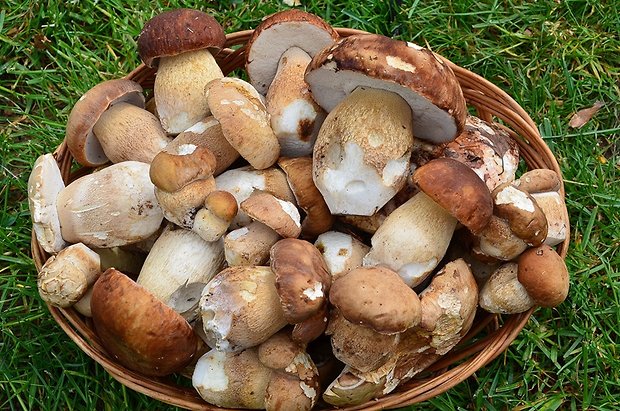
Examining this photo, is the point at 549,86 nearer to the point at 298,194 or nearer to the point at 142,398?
the point at 298,194

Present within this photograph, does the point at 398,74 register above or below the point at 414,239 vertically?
above

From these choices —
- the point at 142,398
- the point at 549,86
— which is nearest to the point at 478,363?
the point at 142,398

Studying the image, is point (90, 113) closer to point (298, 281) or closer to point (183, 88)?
point (183, 88)

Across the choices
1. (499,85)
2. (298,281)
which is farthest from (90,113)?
(499,85)

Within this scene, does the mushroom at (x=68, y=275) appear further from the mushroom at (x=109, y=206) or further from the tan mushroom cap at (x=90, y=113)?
the tan mushroom cap at (x=90, y=113)

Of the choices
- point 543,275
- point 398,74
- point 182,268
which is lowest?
point 543,275

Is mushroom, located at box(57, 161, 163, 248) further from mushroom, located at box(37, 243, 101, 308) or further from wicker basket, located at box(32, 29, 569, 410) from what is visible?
wicker basket, located at box(32, 29, 569, 410)

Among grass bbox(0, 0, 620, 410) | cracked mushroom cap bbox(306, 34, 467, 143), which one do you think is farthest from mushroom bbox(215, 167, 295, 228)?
grass bbox(0, 0, 620, 410)
